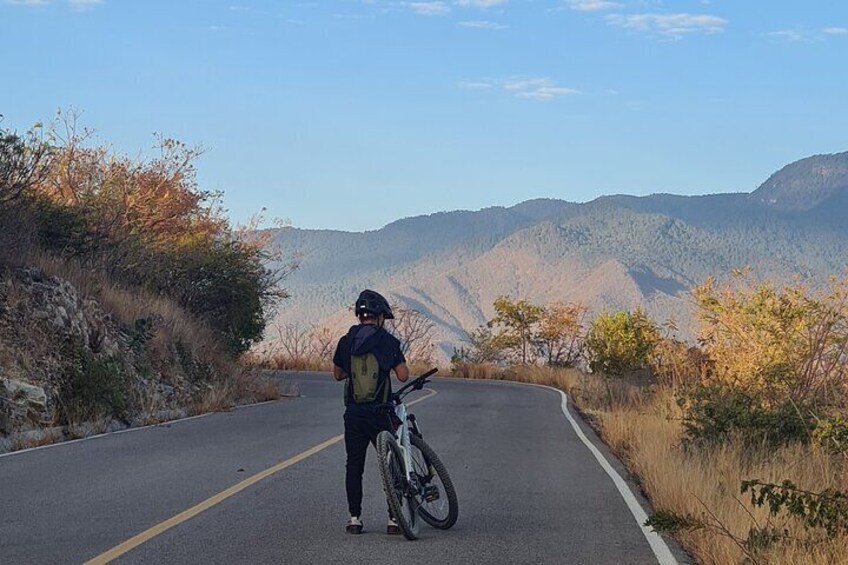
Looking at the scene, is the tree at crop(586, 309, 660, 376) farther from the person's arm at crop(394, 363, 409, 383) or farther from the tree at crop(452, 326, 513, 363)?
the person's arm at crop(394, 363, 409, 383)

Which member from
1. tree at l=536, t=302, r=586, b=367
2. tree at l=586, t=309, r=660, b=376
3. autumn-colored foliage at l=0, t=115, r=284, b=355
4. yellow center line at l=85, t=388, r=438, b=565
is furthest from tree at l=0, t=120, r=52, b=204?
tree at l=536, t=302, r=586, b=367

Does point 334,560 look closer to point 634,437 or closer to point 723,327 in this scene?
point 634,437

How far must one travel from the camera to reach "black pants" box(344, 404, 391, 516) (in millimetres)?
9812

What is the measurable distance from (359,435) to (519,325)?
46267mm

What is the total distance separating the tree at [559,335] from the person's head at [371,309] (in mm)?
41926

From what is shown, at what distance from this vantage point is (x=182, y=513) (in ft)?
34.7

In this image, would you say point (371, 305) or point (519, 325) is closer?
point (371, 305)

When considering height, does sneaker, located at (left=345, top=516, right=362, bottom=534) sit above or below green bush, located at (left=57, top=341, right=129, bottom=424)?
below

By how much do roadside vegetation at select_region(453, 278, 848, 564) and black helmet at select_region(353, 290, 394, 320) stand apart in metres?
2.72

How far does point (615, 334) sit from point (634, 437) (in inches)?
808

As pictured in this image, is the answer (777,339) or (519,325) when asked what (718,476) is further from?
(519,325)

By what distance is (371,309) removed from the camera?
9953mm

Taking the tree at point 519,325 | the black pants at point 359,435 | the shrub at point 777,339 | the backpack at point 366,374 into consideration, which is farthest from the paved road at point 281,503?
the tree at point 519,325

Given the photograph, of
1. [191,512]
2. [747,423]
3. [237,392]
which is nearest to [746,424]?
[747,423]
